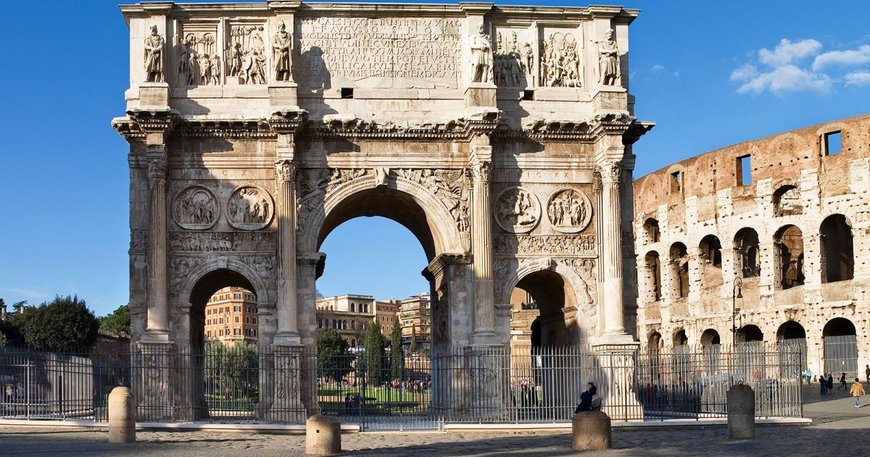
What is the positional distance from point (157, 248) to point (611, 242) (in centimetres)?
920

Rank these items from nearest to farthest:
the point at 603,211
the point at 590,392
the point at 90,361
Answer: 1. the point at 590,392
2. the point at 90,361
3. the point at 603,211

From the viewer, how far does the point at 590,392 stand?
58.5ft

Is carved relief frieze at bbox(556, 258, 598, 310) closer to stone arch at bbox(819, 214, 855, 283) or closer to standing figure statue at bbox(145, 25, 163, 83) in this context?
standing figure statue at bbox(145, 25, 163, 83)

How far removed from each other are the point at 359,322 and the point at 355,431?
A: 95415mm

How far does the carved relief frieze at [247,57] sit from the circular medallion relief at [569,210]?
6.59m

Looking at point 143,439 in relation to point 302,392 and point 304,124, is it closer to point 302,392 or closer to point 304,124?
point 302,392

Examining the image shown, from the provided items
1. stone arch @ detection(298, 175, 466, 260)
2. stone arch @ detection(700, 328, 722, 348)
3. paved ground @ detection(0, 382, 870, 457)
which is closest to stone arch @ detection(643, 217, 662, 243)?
stone arch @ detection(700, 328, 722, 348)

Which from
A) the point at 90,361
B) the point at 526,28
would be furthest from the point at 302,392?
the point at 526,28

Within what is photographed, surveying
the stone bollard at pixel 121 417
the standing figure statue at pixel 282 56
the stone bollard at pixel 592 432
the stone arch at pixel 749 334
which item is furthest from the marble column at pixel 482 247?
the stone arch at pixel 749 334

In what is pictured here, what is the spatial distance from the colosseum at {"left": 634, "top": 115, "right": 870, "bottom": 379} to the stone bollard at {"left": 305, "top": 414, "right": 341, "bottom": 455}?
926 inches

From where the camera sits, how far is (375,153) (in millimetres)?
23625

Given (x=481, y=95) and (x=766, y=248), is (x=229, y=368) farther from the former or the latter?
(x=766, y=248)

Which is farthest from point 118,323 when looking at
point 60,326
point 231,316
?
point 60,326

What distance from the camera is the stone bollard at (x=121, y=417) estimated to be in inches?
689
